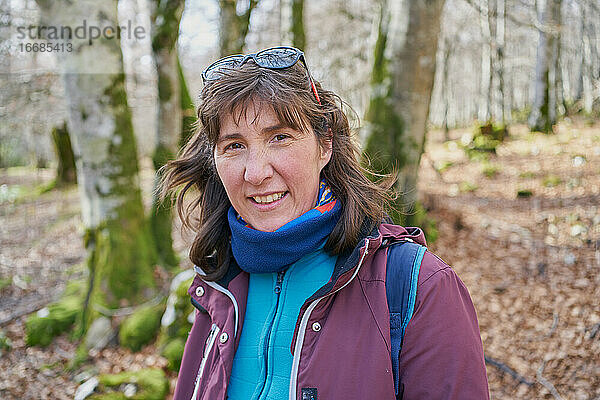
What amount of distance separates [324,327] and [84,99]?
505 cm

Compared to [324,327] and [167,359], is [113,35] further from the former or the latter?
[324,327]

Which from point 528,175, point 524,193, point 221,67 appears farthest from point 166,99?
point 528,175

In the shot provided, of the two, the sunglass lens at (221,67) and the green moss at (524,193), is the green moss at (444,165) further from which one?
the sunglass lens at (221,67)

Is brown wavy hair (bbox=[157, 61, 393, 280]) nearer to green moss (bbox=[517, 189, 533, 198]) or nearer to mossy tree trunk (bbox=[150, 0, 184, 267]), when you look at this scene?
mossy tree trunk (bbox=[150, 0, 184, 267])

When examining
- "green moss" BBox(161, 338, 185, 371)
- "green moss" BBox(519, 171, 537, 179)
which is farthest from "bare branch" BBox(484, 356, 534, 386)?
"green moss" BBox(519, 171, 537, 179)

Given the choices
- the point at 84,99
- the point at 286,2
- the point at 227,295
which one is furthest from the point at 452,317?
the point at 286,2

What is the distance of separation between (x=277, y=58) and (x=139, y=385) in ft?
12.1

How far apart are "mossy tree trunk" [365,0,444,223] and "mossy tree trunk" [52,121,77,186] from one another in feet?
37.1

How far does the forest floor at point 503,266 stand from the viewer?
184 inches

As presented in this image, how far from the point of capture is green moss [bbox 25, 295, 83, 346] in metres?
5.87

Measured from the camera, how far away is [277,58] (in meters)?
1.87

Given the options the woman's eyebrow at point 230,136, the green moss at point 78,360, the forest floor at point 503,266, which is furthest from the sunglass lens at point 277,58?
the green moss at point 78,360

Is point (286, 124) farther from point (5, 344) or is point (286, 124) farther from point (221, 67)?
point (5, 344)

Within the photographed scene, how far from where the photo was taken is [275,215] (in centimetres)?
189
